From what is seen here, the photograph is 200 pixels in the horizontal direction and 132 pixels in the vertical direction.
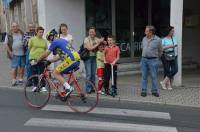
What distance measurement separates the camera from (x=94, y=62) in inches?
418

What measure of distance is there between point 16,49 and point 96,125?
5.12m

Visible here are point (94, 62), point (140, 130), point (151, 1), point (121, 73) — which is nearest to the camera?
point (140, 130)

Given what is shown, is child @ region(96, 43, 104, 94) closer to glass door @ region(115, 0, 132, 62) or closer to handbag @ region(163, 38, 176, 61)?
handbag @ region(163, 38, 176, 61)

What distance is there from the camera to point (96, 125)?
7.64 metres

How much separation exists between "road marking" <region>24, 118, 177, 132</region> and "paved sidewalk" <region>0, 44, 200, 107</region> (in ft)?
7.00

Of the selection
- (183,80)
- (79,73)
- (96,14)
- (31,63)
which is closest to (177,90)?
(183,80)

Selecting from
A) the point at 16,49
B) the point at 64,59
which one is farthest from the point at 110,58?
the point at 16,49

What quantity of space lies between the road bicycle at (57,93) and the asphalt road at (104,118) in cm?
17

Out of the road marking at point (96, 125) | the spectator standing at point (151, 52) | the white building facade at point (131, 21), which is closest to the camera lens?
the road marking at point (96, 125)

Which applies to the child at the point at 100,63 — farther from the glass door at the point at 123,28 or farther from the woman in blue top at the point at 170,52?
the glass door at the point at 123,28

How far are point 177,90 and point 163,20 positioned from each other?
5.34 metres

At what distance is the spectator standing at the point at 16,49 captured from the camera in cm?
1186

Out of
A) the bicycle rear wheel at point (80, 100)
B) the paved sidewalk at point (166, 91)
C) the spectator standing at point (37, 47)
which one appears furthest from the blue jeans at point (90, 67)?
the bicycle rear wheel at point (80, 100)

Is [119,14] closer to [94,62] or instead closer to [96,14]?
[96,14]
